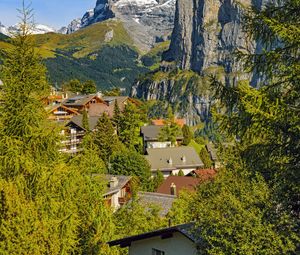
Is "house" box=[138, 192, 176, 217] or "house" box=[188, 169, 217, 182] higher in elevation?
"house" box=[188, 169, 217, 182]

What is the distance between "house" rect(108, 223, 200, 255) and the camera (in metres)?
18.4

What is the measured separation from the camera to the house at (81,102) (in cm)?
9220

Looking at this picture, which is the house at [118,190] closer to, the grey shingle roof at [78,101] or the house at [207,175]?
the house at [207,175]

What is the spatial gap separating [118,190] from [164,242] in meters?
24.7

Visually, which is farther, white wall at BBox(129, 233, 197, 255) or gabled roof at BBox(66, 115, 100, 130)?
gabled roof at BBox(66, 115, 100, 130)

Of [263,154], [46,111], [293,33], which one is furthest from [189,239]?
[293,33]

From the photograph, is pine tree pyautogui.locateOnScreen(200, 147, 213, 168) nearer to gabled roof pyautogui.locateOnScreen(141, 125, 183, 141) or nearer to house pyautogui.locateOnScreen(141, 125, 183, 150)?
house pyautogui.locateOnScreen(141, 125, 183, 150)

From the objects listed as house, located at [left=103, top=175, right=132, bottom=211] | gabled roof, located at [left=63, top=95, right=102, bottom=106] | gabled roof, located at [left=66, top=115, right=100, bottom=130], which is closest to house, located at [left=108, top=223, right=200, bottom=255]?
house, located at [left=103, top=175, right=132, bottom=211]

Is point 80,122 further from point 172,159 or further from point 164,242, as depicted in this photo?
point 164,242

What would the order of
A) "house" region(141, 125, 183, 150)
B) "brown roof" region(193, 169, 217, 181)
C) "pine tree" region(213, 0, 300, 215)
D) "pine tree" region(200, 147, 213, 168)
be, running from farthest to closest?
1. "house" region(141, 125, 183, 150)
2. "pine tree" region(200, 147, 213, 168)
3. "brown roof" region(193, 169, 217, 181)
4. "pine tree" region(213, 0, 300, 215)

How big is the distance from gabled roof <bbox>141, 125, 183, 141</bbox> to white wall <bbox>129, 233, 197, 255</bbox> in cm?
6023

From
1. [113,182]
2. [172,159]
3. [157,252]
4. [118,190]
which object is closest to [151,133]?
[172,159]

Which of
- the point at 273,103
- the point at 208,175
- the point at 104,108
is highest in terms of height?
the point at 273,103

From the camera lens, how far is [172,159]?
2849 inches
